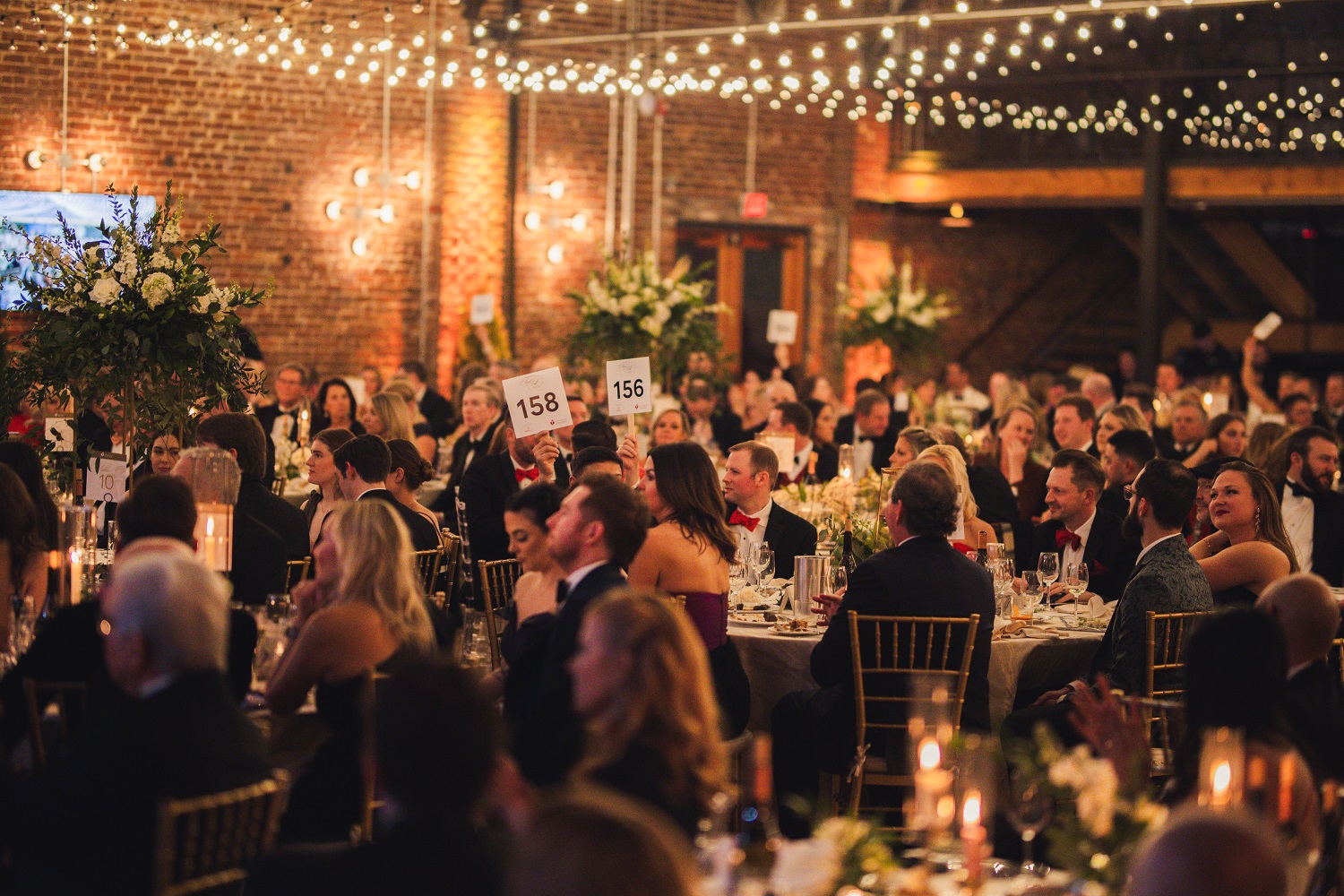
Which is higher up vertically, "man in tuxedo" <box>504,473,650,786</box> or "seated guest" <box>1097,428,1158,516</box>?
"seated guest" <box>1097,428,1158,516</box>

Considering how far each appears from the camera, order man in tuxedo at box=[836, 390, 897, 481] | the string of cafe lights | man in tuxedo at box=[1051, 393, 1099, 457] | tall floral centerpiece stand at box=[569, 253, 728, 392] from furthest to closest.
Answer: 1. the string of cafe lights
2. tall floral centerpiece stand at box=[569, 253, 728, 392]
3. man in tuxedo at box=[836, 390, 897, 481]
4. man in tuxedo at box=[1051, 393, 1099, 457]

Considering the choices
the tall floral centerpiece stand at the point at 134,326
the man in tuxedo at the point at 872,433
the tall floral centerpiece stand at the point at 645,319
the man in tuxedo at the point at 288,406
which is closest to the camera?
the tall floral centerpiece stand at the point at 134,326

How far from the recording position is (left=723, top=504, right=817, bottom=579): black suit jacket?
6531mm

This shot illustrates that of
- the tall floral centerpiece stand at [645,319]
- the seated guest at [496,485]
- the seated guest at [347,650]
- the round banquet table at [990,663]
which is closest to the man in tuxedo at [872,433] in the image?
the tall floral centerpiece stand at [645,319]

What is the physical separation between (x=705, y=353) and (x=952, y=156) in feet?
20.1

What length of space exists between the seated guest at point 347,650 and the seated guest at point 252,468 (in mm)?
1965

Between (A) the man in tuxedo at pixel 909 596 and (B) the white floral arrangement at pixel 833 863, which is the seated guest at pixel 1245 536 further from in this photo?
(B) the white floral arrangement at pixel 833 863

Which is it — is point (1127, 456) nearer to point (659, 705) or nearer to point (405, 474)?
point (405, 474)

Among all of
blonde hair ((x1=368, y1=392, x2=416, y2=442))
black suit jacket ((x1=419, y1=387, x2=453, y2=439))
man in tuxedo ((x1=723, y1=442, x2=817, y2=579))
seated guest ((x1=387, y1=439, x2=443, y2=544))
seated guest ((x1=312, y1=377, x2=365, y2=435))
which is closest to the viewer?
seated guest ((x1=387, y1=439, x2=443, y2=544))

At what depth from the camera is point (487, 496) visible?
23.3 feet

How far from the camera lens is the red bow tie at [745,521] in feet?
20.9

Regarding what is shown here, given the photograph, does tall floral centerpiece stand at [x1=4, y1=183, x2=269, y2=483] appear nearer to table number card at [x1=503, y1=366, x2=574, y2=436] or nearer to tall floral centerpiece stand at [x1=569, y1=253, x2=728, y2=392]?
table number card at [x1=503, y1=366, x2=574, y2=436]

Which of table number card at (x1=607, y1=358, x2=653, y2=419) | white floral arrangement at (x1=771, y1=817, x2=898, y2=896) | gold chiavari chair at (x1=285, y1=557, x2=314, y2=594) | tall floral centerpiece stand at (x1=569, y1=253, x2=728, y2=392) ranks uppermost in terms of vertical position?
tall floral centerpiece stand at (x1=569, y1=253, x2=728, y2=392)

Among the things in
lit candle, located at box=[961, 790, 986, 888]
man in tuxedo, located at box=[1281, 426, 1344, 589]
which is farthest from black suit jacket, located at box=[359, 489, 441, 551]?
man in tuxedo, located at box=[1281, 426, 1344, 589]
